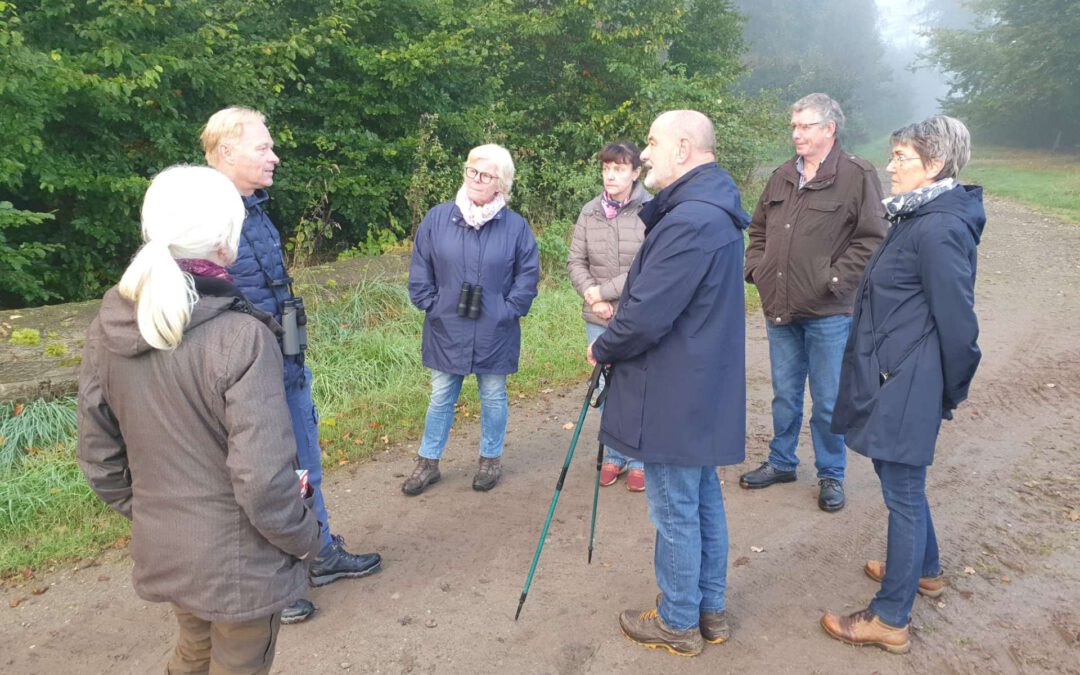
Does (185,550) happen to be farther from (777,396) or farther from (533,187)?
(533,187)

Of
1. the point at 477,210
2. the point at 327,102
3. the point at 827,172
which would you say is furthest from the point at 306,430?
the point at 327,102

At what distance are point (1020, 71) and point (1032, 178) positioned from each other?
10480 mm

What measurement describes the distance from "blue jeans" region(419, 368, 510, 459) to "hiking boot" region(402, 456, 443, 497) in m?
0.05

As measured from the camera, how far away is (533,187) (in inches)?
449

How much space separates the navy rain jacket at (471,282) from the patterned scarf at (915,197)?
6.55 feet

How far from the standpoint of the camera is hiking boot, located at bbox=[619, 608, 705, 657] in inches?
124

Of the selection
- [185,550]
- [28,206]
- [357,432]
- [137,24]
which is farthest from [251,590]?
[28,206]

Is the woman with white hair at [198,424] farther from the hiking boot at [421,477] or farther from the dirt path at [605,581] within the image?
the hiking boot at [421,477]

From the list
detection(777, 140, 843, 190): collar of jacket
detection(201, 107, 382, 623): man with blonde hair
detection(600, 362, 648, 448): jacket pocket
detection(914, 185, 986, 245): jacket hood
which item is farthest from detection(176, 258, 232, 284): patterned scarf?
detection(777, 140, 843, 190): collar of jacket

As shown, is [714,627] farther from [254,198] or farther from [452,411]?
[254,198]

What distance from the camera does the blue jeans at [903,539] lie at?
10.2 ft

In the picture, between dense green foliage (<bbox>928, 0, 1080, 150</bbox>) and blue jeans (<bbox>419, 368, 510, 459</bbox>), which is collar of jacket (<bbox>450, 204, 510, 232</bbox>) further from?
dense green foliage (<bbox>928, 0, 1080, 150</bbox>)

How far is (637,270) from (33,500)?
3.54m

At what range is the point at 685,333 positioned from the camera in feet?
9.50
